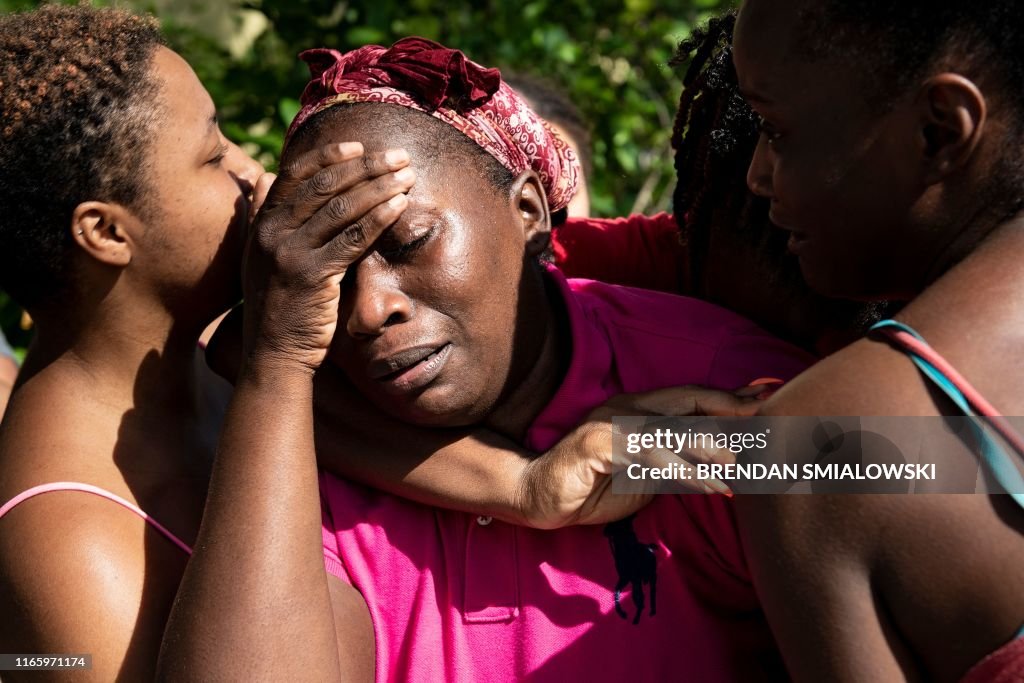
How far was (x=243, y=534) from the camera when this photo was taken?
6.49 feet

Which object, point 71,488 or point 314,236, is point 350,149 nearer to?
point 314,236

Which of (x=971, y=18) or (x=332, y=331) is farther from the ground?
(x=971, y=18)

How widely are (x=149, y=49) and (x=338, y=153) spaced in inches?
24.1

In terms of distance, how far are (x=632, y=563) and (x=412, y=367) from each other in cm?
58

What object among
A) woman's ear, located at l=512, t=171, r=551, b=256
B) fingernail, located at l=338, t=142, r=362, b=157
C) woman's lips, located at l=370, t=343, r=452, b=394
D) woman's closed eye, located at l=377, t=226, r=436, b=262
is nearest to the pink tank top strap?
woman's lips, located at l=370, t=343, r=452, b=394

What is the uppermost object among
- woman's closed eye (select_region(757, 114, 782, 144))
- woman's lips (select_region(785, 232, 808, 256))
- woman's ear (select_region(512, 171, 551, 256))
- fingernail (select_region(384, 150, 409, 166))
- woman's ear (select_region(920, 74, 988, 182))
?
woman's ear (select_region(920, 74, 988, 182))

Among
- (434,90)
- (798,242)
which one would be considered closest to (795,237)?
(798,242)

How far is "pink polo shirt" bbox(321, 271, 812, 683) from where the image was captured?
6.91 ft

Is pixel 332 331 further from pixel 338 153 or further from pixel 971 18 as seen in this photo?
pixel 971 18

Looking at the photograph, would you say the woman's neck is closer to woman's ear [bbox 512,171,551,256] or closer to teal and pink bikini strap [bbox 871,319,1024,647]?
woman's ear [bbox 512,171,551,256]

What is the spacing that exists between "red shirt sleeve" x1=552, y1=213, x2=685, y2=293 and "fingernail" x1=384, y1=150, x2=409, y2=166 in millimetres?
889

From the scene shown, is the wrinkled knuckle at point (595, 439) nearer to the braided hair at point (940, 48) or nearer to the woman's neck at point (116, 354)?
the braided hair at point (940, 48)

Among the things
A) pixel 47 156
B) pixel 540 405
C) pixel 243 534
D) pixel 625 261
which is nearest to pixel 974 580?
pixel 540 405

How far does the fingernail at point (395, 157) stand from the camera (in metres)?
2.06
